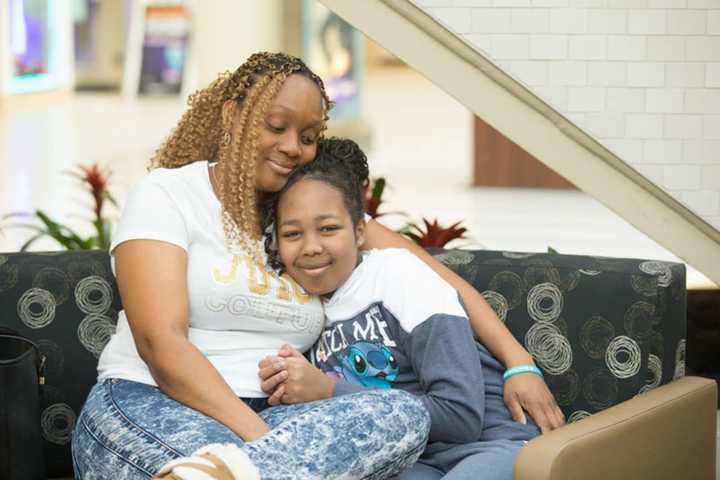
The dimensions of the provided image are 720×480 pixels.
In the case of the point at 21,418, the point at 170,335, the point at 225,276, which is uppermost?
the point at 225,276

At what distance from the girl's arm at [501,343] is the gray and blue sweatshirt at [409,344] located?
37 millimetres

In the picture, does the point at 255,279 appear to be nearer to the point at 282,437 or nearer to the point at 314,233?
the point at 314,233

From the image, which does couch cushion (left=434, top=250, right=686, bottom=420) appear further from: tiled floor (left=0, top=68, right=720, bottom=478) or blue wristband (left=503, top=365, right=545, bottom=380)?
tiled floor (left=0, top=68, right=720, bottom=478)

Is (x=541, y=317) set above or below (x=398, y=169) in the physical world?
below

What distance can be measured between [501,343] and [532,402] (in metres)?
0.16

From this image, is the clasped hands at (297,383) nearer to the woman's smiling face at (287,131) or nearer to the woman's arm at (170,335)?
the woman's arm at (170,335)

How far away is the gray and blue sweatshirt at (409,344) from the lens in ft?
8.60

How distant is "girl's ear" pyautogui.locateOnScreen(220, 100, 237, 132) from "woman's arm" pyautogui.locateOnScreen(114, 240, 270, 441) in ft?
1.08

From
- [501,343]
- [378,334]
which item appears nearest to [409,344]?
[378,334]

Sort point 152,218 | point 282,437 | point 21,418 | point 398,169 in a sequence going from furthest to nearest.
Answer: point 398,169 < point 21,418 < point 152,218 < point 282,437

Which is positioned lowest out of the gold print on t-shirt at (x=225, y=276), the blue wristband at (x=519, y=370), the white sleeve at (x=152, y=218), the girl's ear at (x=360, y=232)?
the blue wristband at (x=519, y=370)

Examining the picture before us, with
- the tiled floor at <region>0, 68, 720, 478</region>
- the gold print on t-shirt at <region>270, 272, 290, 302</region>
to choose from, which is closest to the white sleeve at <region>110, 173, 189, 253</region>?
the gold print on t-shirt at <region>270, 272, 290, 302</region>

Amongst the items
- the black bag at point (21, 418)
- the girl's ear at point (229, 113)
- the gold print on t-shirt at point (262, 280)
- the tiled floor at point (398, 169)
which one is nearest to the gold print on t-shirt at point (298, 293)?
the gold print on t-shirt at point (262, 280)

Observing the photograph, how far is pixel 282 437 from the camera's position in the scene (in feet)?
7.60
